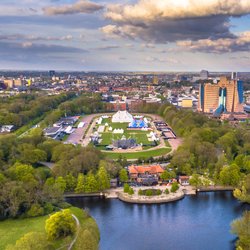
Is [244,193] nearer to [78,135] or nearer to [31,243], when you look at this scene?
[31,243]

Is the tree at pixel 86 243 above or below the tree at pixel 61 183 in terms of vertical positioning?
below

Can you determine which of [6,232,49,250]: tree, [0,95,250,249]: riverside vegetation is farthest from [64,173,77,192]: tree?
[6,232,49,250]: tree

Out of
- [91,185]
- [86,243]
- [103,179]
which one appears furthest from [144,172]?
[86,243]

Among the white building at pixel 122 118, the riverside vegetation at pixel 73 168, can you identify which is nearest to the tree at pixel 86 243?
the riverside vegetation at pixel 73 168

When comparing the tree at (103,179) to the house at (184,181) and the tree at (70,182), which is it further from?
the house at (184,181)

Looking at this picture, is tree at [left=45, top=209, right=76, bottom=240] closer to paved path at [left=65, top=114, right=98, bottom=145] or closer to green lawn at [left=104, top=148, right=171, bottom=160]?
green lawn at [left=104, top=148, right=171, bottom=160]
